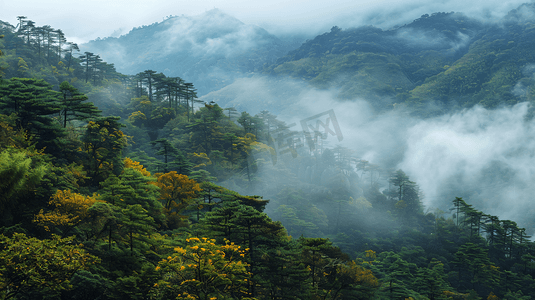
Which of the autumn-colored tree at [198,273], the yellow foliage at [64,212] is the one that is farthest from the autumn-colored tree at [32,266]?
the yellow foliage at [64,212]

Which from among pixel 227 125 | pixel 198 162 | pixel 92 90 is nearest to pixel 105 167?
pixel 198 162

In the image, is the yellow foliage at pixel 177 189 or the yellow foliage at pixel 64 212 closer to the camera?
the yellow foliage at pixel 64 212

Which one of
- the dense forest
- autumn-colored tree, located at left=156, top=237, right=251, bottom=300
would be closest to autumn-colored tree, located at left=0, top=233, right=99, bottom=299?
the dense forest

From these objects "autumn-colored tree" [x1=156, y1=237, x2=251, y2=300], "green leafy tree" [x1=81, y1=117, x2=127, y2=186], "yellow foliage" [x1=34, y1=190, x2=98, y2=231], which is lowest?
"autumn-colored tree" [x1=156, y1=237, x2=251, y2=300]

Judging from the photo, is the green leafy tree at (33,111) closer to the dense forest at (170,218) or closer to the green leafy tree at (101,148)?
the dense forest at (170,218)

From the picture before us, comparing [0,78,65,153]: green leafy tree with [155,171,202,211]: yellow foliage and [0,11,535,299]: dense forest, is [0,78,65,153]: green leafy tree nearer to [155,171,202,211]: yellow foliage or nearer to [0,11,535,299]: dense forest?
[0,11,535,299]: dense forest

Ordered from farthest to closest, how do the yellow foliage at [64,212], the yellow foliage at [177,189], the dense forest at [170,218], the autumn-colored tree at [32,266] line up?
1. the yellow foliage at [177,189]
2. the yellow foliage at [64,212]
3. the dense forest at [170,218]
4. the autumn-colored tree at [32,266]

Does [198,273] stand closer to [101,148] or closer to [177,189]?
[177,189]
